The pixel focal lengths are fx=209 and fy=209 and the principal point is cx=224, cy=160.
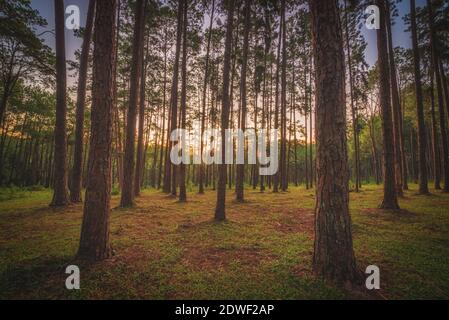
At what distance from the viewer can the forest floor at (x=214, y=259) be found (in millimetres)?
3086

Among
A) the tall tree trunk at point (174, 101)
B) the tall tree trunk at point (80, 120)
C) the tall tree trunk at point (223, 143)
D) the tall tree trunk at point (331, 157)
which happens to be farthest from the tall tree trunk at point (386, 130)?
the tall tree trunk at point (80, 120)

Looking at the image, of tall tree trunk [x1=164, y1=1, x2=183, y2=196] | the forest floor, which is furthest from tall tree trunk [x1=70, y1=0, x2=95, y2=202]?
tall tree trunk [x1=164, y1=1, x2=183, y2=196]

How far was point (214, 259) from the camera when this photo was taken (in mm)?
4348

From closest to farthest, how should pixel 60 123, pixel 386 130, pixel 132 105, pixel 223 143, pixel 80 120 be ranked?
pixel 223 143 < pixel 386 130 < pixel 60 123 < pixel 132 105 < pixel 80 120

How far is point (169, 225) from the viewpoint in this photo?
7105 millimetres

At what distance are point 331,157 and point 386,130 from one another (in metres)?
7.73

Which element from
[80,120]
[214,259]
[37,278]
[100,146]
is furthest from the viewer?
[80,120]

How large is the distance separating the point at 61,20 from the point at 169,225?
11.4m

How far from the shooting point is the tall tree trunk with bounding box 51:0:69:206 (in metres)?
10.0

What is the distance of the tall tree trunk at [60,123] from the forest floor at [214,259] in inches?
97.1

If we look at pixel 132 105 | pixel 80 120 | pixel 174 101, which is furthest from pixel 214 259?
pixel 174 101

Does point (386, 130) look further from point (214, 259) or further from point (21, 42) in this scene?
point (21, 42)

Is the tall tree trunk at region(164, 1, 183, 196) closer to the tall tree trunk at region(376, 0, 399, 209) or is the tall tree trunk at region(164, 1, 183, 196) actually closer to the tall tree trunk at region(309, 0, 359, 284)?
the tall tree trunk at region(309, 0, 359, 284)

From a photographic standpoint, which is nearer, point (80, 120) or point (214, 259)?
point (214, 259)
